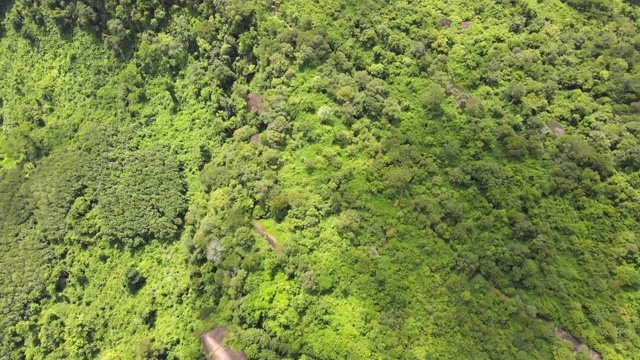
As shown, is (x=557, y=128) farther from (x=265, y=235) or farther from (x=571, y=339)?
(x=265, y=235)

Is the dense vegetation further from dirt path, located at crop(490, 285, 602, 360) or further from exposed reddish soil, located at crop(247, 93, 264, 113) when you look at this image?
exposed reddish soil, located at crop(247, 93, 264, 113)

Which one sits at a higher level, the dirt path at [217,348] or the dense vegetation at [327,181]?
the dense vegetation at [327,181]

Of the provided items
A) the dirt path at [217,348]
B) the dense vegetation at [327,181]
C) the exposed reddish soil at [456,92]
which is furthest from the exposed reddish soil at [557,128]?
the dirt path at [217,348]

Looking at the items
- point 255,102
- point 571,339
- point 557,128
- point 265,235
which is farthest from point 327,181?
point 571,339

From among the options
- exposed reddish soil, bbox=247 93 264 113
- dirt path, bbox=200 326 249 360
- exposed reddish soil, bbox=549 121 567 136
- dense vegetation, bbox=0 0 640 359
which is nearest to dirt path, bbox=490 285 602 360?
dense vegetation, bbox=0 0 640 359

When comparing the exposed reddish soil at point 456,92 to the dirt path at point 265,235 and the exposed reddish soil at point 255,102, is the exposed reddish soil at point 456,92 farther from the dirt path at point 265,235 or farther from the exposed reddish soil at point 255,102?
the dirt path at point 265,235

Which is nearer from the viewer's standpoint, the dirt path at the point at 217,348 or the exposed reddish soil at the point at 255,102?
the dirt path at the point at 217,348
